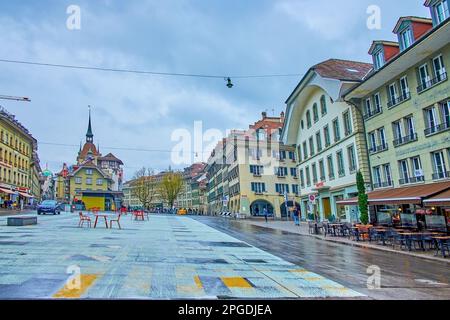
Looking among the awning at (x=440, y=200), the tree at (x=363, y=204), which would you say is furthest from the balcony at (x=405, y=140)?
the awning at (x=440, y=200)

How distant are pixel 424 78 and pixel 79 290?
825 inches

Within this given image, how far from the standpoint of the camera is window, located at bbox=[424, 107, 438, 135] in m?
18.4

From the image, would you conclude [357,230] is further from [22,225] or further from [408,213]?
[22,225]

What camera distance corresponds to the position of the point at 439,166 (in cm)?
1820

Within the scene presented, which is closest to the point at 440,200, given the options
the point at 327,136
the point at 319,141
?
the point at 327,136

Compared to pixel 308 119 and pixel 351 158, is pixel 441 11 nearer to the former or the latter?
pixel 351 158

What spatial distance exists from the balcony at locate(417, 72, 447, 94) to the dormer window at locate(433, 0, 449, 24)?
2976 mm

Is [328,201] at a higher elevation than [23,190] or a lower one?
lower

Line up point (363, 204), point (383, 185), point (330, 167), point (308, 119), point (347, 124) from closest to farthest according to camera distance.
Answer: point (363, 204)
point (383, 185)
point (347, 124)
point (330, 167)
point (308, 119)

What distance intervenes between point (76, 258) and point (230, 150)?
52651 mm

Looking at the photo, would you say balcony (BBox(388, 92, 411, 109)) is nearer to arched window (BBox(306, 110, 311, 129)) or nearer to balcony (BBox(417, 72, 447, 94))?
balcony (BBox(417, 72, 447, 94))

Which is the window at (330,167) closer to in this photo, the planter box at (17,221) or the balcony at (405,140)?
the balcony at (405,140)
